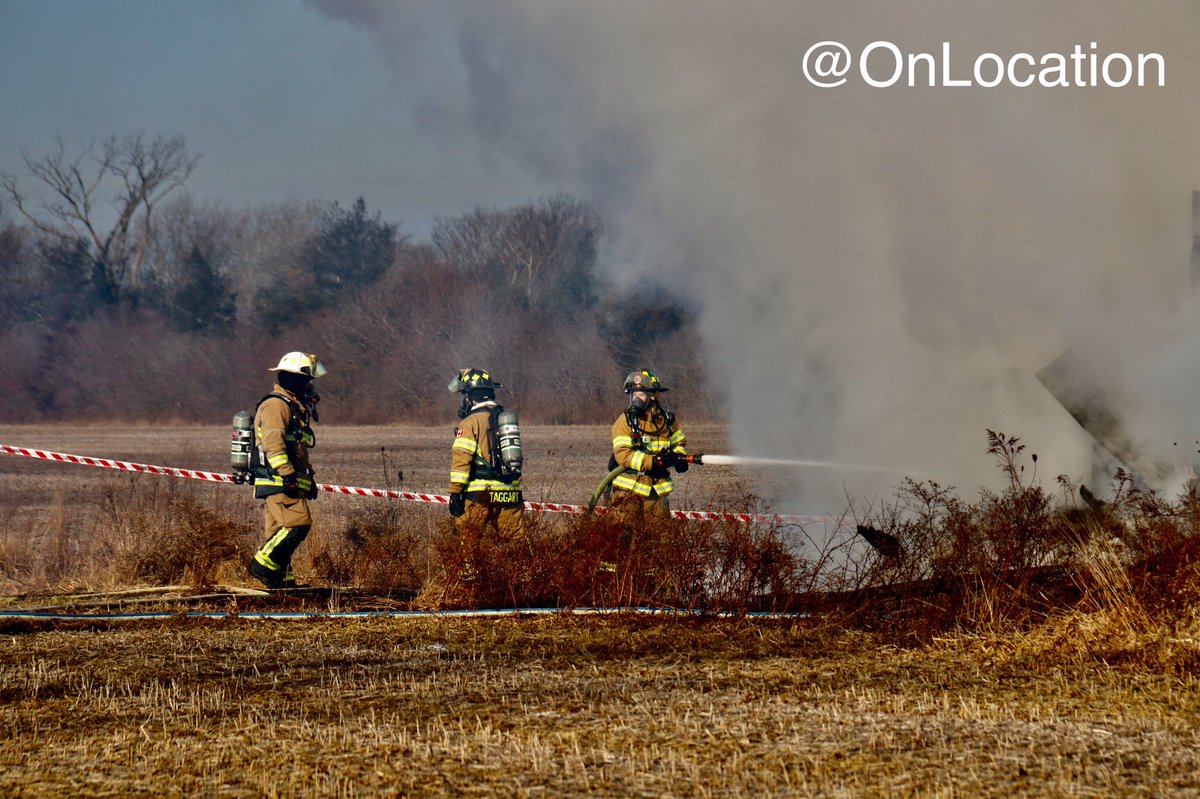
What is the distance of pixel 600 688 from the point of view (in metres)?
6.57

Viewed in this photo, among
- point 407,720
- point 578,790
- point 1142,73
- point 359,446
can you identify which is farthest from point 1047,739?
point 359,446

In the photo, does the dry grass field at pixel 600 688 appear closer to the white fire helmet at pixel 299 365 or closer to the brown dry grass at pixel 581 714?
the brown dry grass at pixel 581 714

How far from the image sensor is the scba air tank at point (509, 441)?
33.6 feet

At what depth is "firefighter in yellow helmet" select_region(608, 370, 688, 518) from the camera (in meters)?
10.4

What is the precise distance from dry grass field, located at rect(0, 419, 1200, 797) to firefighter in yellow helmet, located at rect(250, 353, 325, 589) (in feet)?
1.44

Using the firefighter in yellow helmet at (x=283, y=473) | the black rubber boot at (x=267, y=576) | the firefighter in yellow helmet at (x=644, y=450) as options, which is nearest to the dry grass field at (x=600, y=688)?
the black rubber boot at (x=267, y=576)

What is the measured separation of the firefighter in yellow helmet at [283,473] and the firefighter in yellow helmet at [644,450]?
2.43m

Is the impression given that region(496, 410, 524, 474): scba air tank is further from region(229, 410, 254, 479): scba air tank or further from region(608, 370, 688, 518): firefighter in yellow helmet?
region(229, 410, 254, 479): scba air tank

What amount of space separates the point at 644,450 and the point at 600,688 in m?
4.09

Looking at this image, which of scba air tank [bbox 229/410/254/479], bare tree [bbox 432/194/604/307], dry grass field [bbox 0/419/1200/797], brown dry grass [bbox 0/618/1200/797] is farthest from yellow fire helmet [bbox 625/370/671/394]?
bare tree [bbox 432/194/604/307]

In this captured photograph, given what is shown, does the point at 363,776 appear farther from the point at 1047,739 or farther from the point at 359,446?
the point at 359,446

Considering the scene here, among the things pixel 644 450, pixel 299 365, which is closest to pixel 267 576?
pixel 299 365

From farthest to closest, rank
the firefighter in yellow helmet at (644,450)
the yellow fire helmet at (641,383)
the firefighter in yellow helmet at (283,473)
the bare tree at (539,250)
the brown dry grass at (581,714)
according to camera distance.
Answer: the bare tree at (539,250) → the yellow fire helmet at (641,383) → the firefighter in yellow helmet at (644,450) → the firefighter in yellow helmet at (283,473) → the brown dry grass at (581,714)

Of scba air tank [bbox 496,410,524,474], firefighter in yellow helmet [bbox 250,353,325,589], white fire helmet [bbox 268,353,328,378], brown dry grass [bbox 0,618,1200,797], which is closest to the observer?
brown dry grass [bbox 0,618,1200,797]
